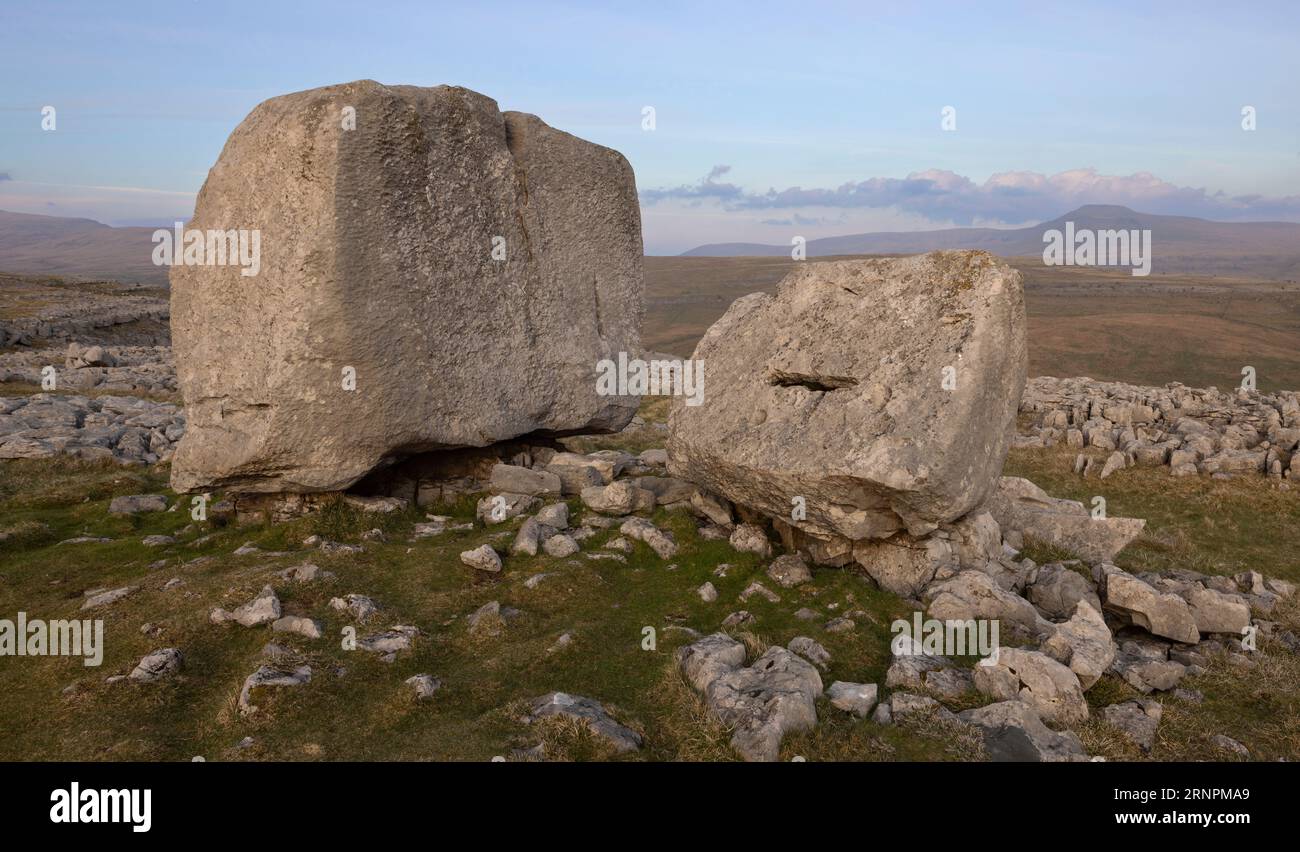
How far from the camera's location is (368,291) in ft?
37.1

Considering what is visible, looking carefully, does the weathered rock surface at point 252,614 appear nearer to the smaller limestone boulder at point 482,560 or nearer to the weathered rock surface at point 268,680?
the weathered rock surface at point 268,680

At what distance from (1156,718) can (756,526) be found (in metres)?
5.39

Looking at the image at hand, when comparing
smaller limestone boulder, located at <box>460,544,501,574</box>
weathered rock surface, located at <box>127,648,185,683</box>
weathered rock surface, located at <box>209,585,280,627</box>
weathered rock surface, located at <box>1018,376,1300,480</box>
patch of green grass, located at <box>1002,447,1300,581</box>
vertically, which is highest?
weathered rock surface, located at <box>1018,376,1300,480</box>

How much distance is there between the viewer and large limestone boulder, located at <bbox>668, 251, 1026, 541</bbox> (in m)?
9.41

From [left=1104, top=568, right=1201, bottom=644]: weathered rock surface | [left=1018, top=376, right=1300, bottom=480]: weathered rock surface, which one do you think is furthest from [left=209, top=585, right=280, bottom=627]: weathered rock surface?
[left=1018, top=376, right=1300, bottom=480]: weathered rock surface

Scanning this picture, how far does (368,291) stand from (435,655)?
5.22 meters

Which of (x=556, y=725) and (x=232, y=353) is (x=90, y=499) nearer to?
(x=232, y=353)

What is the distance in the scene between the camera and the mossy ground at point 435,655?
23.9 feet

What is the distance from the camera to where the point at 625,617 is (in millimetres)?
9867

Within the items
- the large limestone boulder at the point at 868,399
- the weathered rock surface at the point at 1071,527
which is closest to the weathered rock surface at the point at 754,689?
the large limestone boulder at the point at 868,399

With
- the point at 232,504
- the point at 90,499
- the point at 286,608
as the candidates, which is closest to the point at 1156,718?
the point at 286,608

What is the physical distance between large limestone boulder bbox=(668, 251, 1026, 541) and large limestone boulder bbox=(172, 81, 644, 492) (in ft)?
11.3

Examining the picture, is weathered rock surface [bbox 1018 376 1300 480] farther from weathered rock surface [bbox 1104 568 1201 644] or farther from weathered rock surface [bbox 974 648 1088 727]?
weathered rock surface [bbox 974 648 1088 727]

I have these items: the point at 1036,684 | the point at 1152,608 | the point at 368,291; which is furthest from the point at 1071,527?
the point at 368,291
